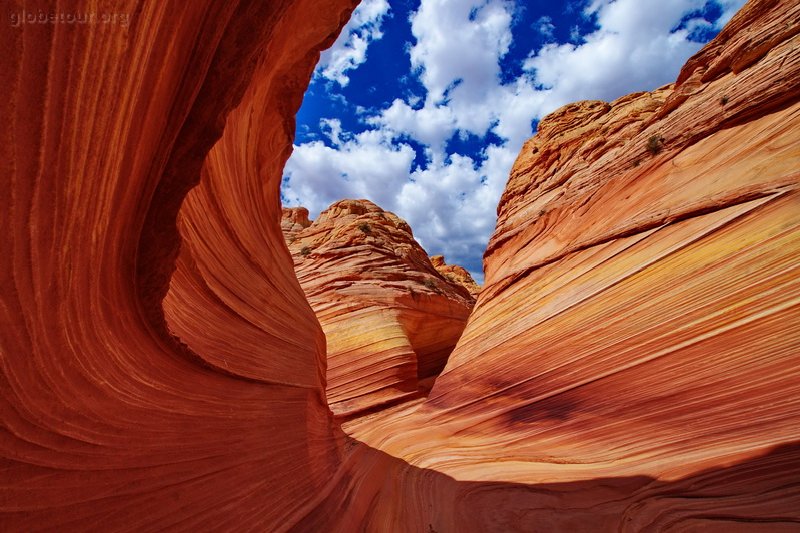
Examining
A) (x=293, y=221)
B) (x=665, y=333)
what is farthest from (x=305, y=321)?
(x=293, y=221)

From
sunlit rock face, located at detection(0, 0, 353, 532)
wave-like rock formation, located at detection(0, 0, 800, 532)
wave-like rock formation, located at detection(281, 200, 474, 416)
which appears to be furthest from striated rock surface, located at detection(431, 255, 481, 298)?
sunlit rock face, located at detection(0, 0, 353, 532)

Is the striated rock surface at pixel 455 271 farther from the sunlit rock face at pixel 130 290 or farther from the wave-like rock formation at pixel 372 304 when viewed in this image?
the sunlit rock face at pixel 130 290

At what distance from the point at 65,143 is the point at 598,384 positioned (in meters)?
5.66

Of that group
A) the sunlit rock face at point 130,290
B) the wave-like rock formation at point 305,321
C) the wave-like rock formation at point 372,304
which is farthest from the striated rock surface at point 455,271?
the sunlit rock face at point 130,290

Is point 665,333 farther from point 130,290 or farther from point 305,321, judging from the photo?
point 130,290

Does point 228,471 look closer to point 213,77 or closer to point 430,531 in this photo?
point 430,531

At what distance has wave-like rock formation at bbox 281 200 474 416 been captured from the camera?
862cm

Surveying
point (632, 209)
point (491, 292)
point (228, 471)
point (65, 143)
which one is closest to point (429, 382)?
point (491, 292)

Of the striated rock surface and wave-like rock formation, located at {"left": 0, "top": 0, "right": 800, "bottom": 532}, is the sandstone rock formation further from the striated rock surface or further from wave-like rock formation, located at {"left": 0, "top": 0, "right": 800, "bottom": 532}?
the striated rock surface

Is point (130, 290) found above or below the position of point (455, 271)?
below

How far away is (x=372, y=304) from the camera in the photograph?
34.0 ft

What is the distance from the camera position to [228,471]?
230cm

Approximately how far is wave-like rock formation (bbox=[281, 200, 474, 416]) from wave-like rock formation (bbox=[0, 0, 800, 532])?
4.14 feet

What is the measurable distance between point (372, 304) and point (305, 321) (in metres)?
5.49
